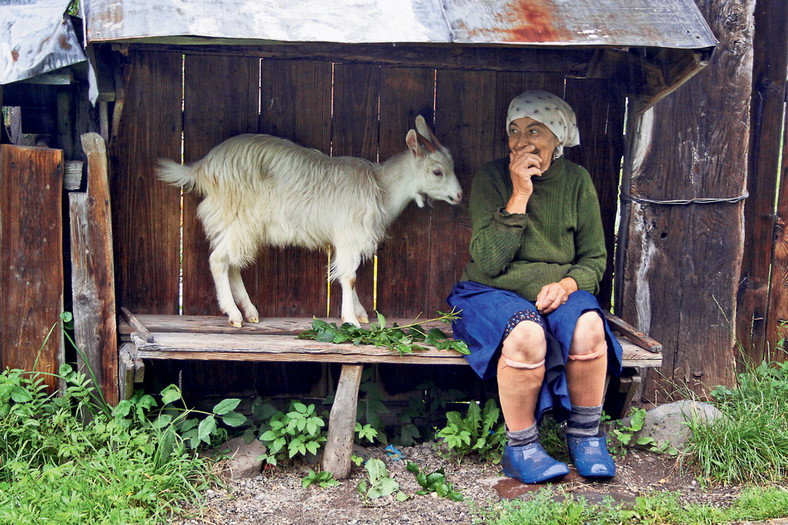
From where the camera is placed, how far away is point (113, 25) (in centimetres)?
325

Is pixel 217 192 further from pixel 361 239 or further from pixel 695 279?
pixel 695 279

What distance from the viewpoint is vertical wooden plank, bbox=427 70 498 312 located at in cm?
465

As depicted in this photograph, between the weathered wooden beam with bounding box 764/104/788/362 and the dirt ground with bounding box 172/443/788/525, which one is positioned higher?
the weathered wooden beam with bounding box 764/104/788/362

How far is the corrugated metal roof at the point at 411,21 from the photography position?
10.8ft

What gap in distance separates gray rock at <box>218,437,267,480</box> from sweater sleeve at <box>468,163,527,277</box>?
1.54m

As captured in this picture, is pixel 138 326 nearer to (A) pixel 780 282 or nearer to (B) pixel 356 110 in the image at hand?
(B) pixel 356 110

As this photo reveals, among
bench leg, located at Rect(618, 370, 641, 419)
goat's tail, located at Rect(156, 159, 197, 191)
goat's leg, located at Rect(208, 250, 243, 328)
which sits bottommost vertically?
bench leg, located at Rect(618, 370, 641, 419)

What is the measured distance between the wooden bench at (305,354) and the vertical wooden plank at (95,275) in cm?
11

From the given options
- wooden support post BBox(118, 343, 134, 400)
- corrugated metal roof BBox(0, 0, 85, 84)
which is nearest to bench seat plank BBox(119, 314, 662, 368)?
wooden support post BBox(118, 343, 134, 400)

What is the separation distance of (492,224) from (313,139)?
129 cm

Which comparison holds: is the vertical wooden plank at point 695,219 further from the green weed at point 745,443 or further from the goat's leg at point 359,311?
the goat's leg at point 359,311

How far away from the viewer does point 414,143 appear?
4.24 metres

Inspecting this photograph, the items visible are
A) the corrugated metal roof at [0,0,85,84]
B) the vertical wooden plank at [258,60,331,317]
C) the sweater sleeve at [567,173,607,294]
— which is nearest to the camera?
the corrugated metal roof at [0,0,85,84]

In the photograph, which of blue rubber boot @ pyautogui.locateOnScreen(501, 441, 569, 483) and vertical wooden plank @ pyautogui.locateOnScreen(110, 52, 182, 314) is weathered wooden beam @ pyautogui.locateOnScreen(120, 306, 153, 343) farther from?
blue rubber boot @ pyautogui.locateOnScreen(501, 441, 569, 483)
